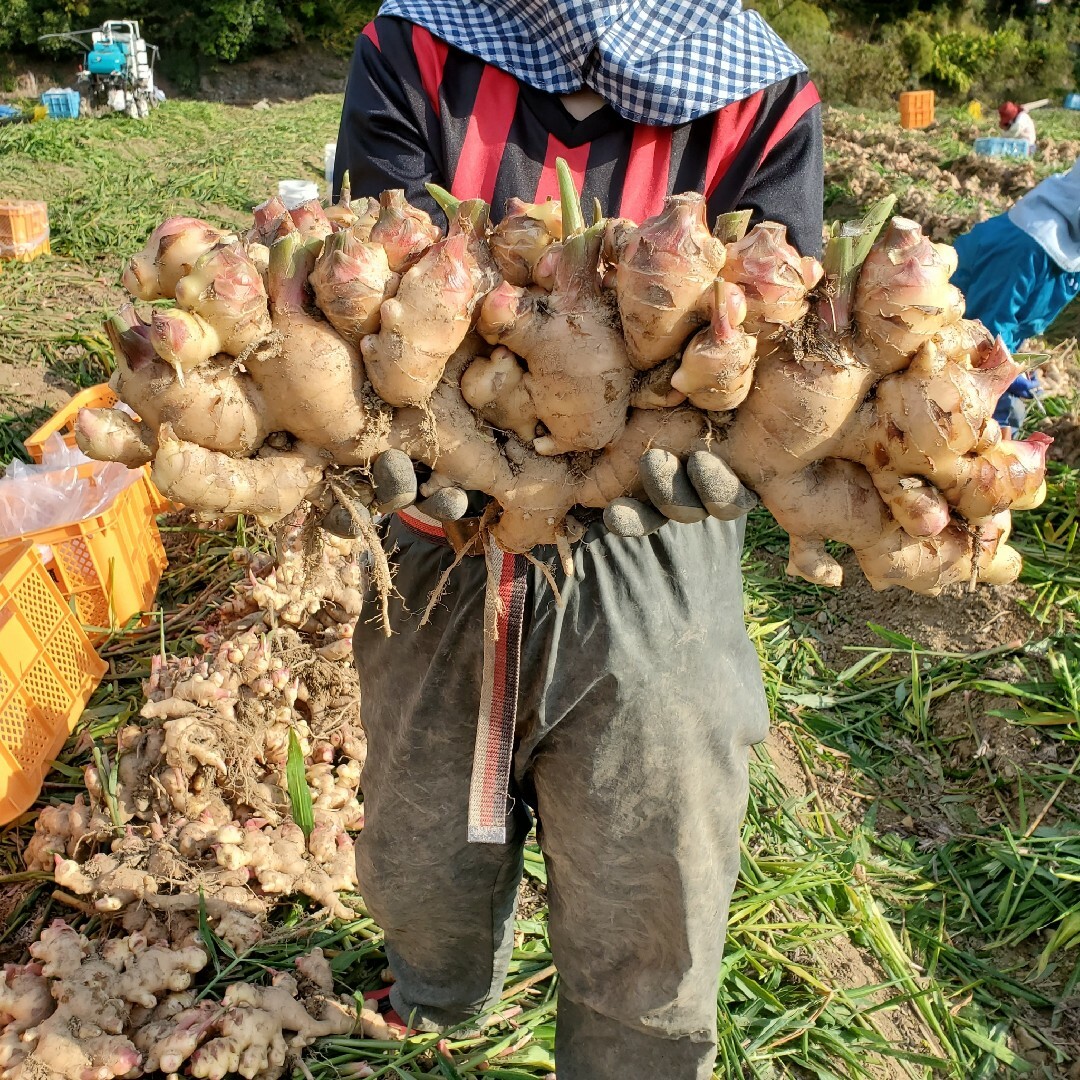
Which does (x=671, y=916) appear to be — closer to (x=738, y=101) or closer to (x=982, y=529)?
(x=982, y=529)

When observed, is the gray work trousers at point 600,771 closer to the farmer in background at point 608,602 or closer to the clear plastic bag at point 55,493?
the farmer in background at point 608,602

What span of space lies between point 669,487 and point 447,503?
30 cm

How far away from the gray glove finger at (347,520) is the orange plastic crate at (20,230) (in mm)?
5701

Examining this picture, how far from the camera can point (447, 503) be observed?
4.16 ft

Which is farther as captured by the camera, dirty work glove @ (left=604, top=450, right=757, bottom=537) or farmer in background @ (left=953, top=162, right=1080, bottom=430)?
farmer in background @ (left=953, top=162, right=1080, bottom=430)

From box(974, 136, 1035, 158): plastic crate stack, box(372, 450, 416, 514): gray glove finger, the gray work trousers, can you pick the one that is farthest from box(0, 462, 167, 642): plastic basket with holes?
box(974, 136, 1035, 158): plastic crate stack

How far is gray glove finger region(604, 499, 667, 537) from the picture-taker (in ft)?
3.93

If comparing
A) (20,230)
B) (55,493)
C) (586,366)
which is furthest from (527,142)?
(20,230)

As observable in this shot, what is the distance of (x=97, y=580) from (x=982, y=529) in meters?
2.93

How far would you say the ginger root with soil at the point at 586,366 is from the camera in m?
1.11

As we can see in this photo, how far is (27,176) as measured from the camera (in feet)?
24.8

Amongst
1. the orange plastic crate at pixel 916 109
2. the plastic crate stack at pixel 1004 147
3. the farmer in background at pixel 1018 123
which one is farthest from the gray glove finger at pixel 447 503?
the orange plastic crate at pixel 916 109

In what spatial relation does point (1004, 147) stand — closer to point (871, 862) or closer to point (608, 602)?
point (871, 862)

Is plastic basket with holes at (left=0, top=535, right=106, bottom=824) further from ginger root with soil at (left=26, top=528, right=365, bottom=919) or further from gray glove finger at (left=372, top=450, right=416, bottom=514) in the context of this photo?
gray glove finger at (left=372, top=450, right=416, bottom=514)
